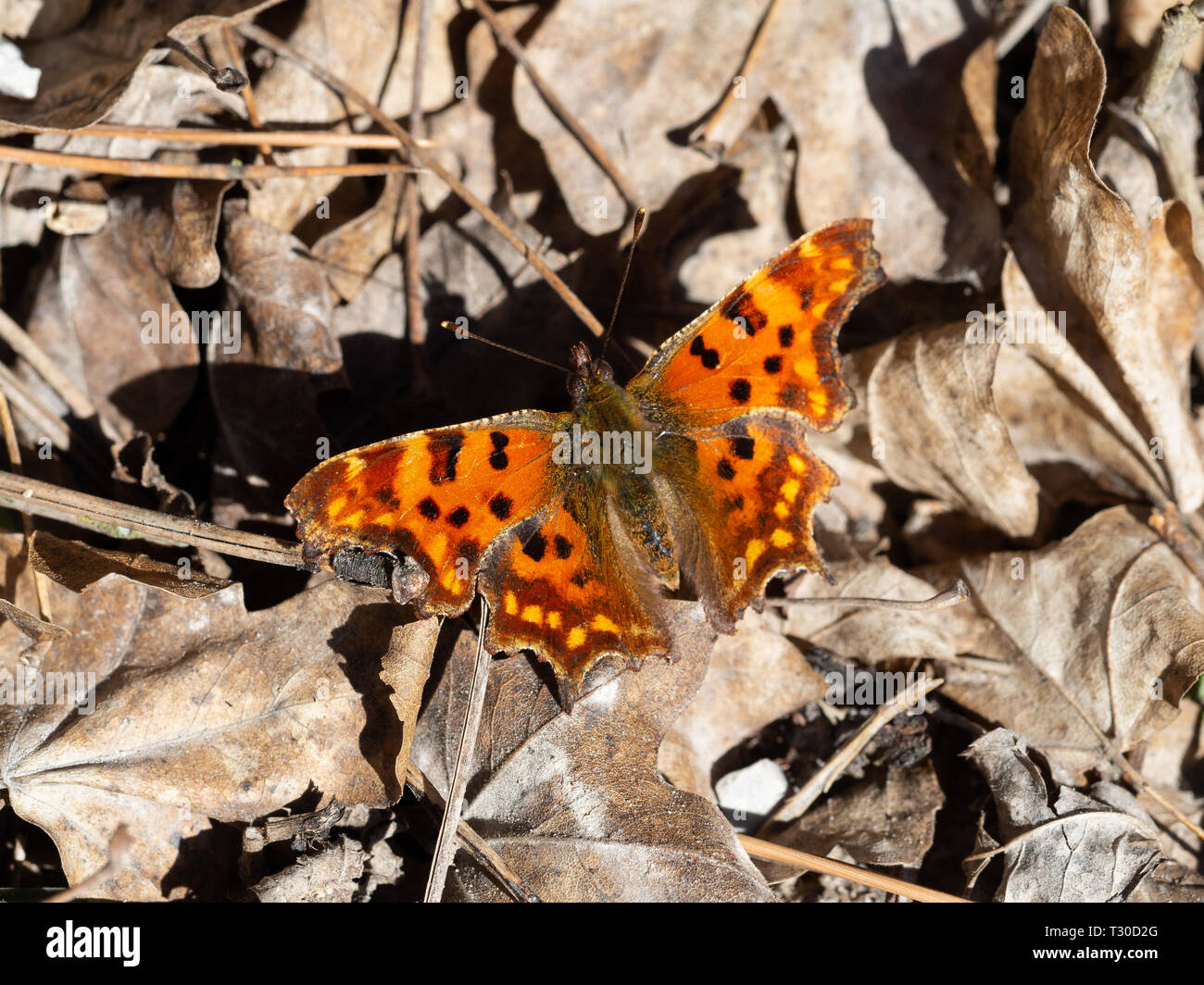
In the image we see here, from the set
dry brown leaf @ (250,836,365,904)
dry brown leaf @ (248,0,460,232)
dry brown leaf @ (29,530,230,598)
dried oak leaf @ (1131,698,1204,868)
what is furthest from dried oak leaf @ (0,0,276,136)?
dried oak leaf @ (1131,698,1204,868)

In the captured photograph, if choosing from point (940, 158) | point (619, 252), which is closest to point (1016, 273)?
point (940, 158)

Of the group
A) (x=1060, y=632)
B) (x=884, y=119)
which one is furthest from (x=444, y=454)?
(x=884, y=119)

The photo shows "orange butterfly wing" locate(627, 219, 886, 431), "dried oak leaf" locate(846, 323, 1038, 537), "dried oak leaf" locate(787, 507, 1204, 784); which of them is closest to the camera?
"orange butterfly wing" locate(627, 219, 886, 431)

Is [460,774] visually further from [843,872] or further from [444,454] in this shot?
[843,872]

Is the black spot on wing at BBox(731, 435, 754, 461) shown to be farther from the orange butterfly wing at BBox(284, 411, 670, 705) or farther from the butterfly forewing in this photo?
the butterfly forewing

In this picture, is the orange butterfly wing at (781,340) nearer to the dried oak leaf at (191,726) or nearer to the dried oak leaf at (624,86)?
the dried oak leaf at (624,86)

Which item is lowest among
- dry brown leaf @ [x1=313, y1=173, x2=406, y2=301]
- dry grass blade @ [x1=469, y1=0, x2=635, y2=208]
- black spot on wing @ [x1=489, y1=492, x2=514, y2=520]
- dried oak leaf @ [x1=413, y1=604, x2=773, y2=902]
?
dried oak leaf @ [x1=413, y1=604, x2=773, y2=902]

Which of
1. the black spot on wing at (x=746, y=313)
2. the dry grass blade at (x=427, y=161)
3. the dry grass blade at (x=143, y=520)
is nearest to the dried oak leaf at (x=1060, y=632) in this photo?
the black spot on wing at (x=746, y=313)
